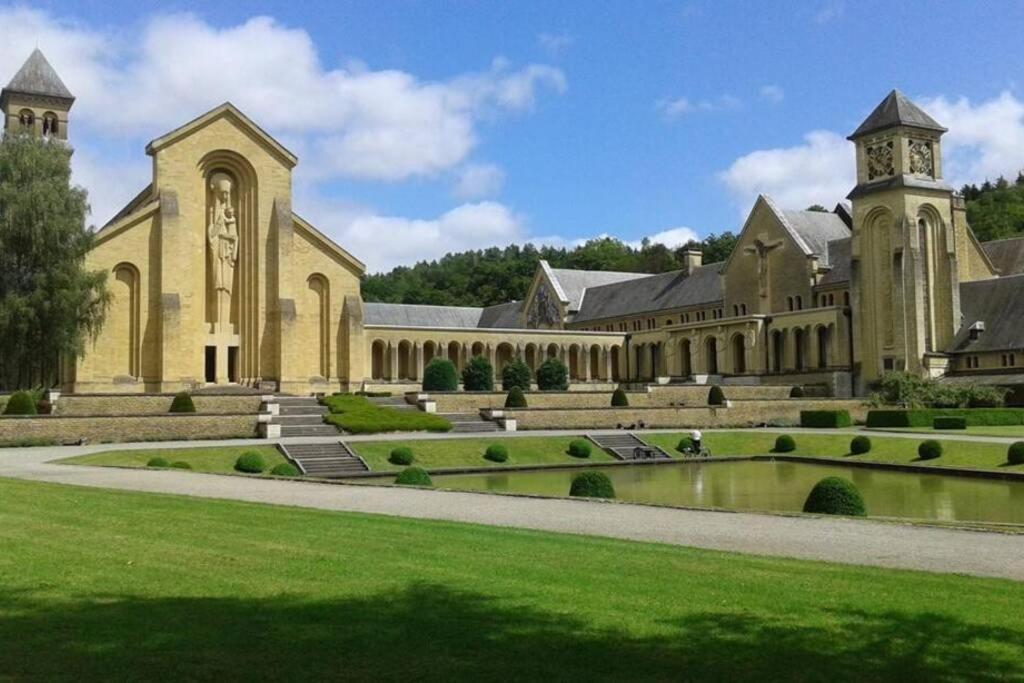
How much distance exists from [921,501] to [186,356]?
3838 centimetres

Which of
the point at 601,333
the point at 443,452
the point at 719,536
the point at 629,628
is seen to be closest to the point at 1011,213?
the point at 601,333

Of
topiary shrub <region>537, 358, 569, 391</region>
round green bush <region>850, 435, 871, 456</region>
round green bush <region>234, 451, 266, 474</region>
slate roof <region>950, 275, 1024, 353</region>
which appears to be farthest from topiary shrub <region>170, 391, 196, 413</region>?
slate roof <region>950, 275, 1024, 353</region>

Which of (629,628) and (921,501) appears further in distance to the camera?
(921,501)

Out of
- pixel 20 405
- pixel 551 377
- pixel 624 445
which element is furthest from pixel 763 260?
pixel 20 405

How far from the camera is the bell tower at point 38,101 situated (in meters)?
63.2

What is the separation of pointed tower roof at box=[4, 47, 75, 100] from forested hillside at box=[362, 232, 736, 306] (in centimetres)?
5248

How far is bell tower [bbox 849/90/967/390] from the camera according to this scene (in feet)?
186

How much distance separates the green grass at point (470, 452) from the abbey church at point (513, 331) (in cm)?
1880

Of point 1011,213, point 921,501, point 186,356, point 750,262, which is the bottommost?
point 921,501

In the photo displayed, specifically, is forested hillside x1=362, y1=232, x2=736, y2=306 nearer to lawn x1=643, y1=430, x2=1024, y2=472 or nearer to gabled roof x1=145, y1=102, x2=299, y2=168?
gabled roof x1=145, y1=102, x2=299, y2=168

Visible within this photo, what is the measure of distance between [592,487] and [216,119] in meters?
39.4

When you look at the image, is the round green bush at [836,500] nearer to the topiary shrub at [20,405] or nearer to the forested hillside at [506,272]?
the topiary shrub at [20,405]

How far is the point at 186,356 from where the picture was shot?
164 feet

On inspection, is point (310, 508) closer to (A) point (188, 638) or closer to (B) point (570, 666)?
(A) point (188, 638)
